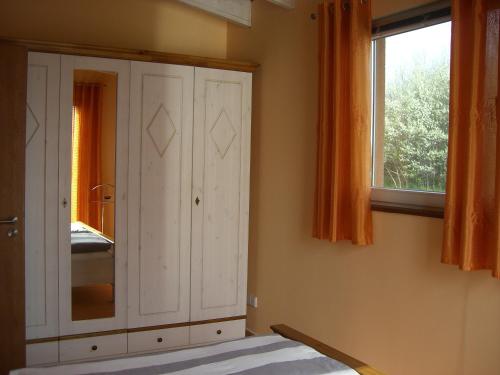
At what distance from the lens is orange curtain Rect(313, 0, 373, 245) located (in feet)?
9.14

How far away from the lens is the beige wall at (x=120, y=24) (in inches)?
139

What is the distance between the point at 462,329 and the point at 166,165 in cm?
197

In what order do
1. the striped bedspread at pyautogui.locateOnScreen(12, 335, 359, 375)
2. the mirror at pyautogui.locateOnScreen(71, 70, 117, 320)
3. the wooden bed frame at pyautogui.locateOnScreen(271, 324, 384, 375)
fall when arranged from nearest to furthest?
the striped bedspread at pyautogui.locateOnScreen(12, 335, 359, 375) → the wooden bed frame at pyautogui.locateOnScreen(271, 324, 384, 375) → the mirror at pyautogui.locateOnScreen(71, 70, 117, 320)

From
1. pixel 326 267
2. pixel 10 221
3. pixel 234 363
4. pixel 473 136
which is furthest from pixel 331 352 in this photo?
pixel 10 221

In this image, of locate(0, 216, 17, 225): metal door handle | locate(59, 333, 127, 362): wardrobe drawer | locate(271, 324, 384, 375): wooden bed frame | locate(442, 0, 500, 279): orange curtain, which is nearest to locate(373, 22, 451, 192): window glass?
locate(442, 0, 500, 279): orange curtain

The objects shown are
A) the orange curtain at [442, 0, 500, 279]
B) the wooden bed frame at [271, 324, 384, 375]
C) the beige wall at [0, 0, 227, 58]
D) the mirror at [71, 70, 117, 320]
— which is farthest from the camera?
the beige wall at [0, 0, 227, 58]

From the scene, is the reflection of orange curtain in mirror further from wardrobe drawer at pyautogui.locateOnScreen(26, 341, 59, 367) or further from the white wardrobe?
wardrobe drawer at pyautogui.locateOnScreen(26, 341, 59, 367)

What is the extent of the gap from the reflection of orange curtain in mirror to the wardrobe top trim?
20cm

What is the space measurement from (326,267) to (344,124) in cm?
85

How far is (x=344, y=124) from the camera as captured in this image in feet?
9.59

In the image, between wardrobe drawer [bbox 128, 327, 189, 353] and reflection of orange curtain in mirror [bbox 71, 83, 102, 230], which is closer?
reflection of orange curtain in mirror [bbox 71, 83, 102, 230]

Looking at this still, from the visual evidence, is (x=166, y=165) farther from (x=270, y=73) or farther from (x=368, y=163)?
(x=368, y=163)

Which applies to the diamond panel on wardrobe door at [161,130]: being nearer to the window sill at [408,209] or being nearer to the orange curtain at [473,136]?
the window sill at [408,209]

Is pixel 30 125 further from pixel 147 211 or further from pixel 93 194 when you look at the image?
pixel 147 211
